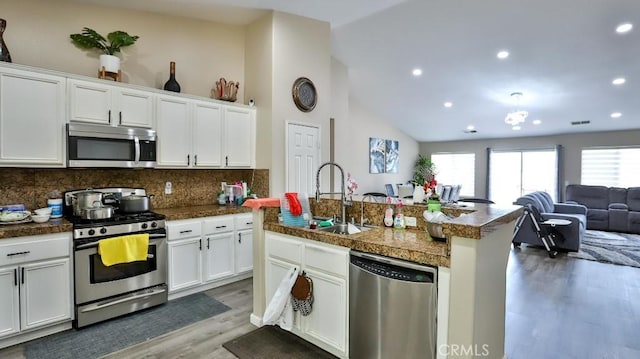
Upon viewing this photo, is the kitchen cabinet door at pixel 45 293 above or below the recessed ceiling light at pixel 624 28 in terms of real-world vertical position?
below

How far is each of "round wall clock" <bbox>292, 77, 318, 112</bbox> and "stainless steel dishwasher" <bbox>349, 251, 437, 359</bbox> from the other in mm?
2867

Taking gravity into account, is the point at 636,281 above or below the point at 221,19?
below

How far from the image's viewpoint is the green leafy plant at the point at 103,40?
3.28 meters

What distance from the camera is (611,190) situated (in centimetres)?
781

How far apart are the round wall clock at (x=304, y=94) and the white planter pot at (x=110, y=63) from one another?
6.82 feet

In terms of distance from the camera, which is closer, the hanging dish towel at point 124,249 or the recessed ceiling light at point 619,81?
the hanging dish towel at point 124,249

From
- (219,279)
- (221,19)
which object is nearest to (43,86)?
(221,19)

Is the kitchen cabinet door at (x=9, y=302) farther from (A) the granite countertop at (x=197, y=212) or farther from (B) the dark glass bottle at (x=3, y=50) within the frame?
(B) the dark glass bottle at (x=3, y=50)

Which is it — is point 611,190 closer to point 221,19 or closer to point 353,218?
point 353,218

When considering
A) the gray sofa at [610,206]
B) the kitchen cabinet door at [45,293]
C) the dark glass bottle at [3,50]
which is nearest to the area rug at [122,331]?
the kitchen cabinet door at [45,293]

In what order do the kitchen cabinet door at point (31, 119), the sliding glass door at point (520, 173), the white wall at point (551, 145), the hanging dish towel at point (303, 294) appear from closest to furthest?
the hanging dish towel at point (303, 294) → the kitchen cabinet door at point (31, 119) → the white wall at point (551, 145) → the sliding glass door at point (520, 173)

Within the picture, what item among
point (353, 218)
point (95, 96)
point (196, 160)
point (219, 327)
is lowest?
point (219, 327)

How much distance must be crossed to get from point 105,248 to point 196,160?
145cm

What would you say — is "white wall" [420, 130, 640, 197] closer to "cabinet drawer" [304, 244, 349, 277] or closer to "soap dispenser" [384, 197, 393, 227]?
"soap dispenser" [384, 197, 393, 227]
